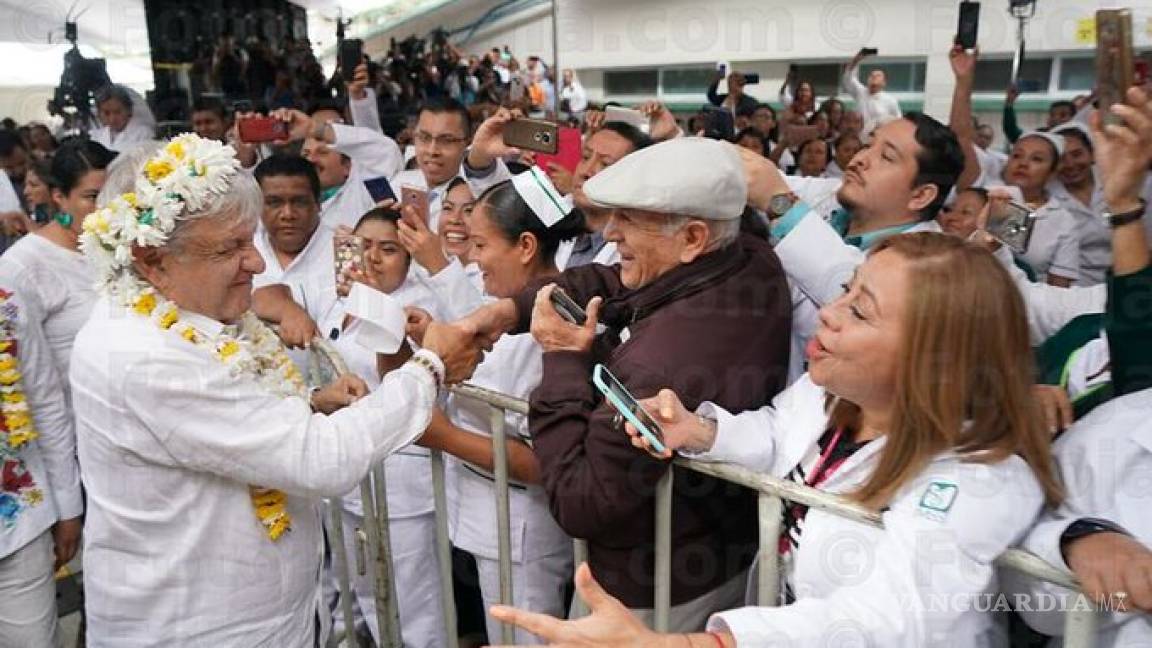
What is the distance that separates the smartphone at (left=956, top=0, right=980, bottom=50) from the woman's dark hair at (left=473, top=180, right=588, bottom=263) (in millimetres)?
Answer: 2854

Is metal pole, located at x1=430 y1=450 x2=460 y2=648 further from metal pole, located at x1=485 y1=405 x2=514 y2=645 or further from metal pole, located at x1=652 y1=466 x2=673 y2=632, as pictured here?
metal pole, located at x1=652 y1=466 x2=673 y2=632

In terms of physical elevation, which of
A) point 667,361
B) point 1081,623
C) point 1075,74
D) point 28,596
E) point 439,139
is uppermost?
point 1075,74

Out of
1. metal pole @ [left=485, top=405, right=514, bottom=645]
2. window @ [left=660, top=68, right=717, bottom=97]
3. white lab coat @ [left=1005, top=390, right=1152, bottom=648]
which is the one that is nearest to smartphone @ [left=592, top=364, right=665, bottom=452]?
metal pole @ [left=485, top=405, right=514, bottom=645]

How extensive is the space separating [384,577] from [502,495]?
52 centimetres

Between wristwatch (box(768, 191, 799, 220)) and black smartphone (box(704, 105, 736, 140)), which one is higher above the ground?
black smartphone (box(704, 105, 736, 140))

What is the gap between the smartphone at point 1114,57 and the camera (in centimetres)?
149

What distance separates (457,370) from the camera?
1586 mm

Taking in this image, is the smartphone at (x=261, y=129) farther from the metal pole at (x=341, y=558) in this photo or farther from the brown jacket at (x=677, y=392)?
the brown jacket at (x=677, y=392)

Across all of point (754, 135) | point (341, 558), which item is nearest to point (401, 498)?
point (341, 558)

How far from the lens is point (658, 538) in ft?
4.42

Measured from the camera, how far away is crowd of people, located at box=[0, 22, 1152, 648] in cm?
105

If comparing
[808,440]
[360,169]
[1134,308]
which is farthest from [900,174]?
[360,169]

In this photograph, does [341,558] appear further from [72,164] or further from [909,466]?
[72,164]

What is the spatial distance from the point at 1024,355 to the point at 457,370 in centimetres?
101
